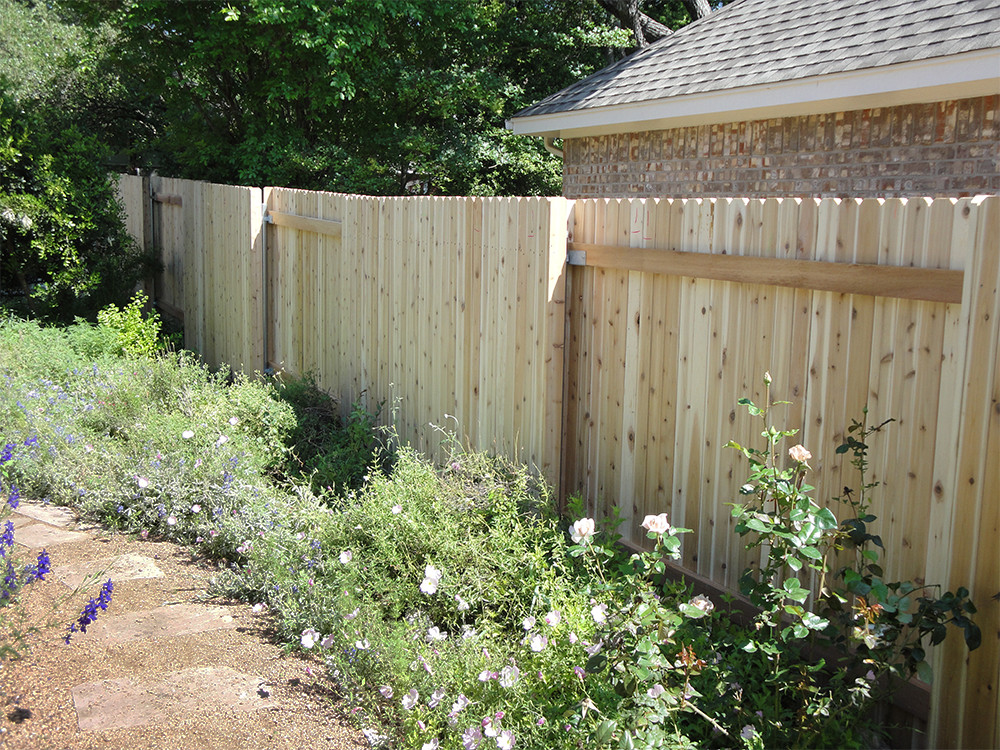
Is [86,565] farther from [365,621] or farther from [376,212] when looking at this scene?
[376,212]

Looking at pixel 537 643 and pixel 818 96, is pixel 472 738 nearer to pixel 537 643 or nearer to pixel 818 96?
pixel 537 643

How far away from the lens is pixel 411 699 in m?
3.05

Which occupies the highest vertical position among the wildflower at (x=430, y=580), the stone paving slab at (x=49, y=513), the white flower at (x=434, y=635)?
the wildflower at (x=430, y=580)

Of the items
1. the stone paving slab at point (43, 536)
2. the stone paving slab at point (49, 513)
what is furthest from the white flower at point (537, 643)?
the stone paving slab at point (49, 513)

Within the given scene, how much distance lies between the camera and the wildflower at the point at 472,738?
281 centimetres

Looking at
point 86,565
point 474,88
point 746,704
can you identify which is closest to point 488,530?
point 746,704

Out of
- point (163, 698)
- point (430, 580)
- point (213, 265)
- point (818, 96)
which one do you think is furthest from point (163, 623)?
point (213, 265)

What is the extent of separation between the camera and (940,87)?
229 inches

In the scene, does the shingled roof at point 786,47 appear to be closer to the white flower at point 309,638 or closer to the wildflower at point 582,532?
the wildflower at point 582,532

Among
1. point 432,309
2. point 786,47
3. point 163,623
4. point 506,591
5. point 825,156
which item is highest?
point 786,47

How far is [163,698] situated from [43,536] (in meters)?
1.97

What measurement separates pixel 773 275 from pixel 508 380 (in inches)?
74.5

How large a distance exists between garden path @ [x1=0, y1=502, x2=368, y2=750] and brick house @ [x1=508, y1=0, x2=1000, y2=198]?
5.20 meters

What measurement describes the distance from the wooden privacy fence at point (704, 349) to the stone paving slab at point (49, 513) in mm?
2170
